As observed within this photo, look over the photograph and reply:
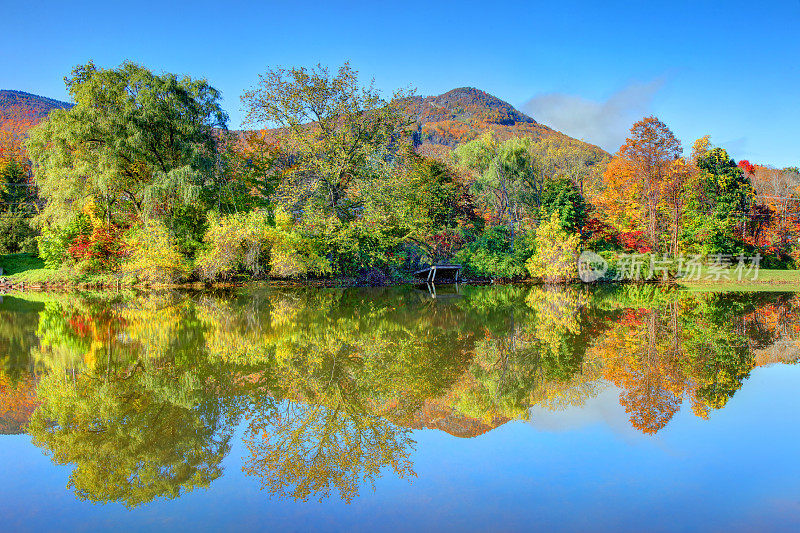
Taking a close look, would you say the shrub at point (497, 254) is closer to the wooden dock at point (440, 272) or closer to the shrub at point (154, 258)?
the wooden dock at point (440, 272)

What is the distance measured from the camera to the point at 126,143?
19.9m

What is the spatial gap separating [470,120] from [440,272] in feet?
240

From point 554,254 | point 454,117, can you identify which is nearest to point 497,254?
point 554,254

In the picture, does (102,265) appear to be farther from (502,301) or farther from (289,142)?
(502,301)

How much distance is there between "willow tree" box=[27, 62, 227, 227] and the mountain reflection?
836 centimetres

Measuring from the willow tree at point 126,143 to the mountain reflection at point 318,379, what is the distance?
8.36 metres

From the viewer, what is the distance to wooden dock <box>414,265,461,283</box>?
23.4 metres

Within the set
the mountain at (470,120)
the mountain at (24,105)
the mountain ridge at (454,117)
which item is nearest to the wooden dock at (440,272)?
the mountain ridge at (454,117)

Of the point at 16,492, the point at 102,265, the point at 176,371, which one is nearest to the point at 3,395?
the point at 176,371

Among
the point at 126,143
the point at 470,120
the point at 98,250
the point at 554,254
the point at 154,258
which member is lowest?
the point at 154,258

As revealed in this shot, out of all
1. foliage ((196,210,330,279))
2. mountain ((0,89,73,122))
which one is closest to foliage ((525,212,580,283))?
foliage ((196,210,330,279))

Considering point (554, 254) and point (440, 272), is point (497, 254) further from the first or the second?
point (440, 272)

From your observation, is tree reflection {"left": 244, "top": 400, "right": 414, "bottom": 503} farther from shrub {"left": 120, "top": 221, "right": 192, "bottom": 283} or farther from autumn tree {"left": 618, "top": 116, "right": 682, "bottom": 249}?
autumn tree {"left": 618, "top": 116, "right": 682, "bottom": 249}

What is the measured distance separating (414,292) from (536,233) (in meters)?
7.87
